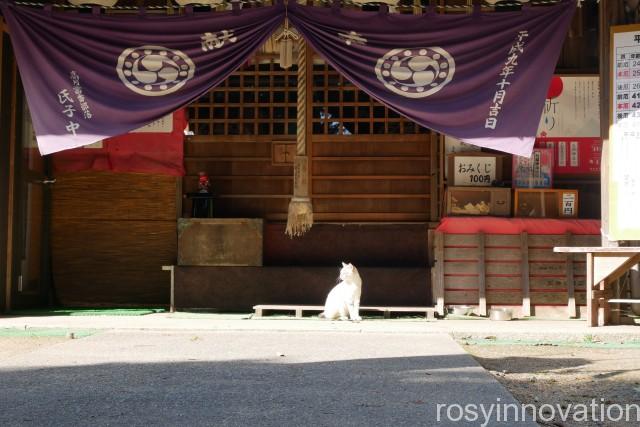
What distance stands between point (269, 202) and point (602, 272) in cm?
467

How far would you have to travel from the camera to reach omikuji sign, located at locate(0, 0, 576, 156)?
9031 millimetres

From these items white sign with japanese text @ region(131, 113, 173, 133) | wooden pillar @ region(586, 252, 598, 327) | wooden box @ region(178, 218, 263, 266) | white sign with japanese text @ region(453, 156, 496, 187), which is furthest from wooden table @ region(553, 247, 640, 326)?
white sign with japanese text @ region(131, 113, 173, 133)

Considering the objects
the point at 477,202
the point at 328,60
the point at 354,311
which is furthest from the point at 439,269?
the point at 328,60

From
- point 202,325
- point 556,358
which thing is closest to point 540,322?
point 556,358

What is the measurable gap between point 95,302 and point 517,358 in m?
6.55

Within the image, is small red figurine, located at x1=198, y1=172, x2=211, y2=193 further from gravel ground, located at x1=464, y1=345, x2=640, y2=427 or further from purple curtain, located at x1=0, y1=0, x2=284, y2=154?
gravel ground, located at x1=464, y1=345, x2=640, y2=427

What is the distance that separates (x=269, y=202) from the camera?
11.3 metres

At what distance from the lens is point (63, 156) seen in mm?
11398

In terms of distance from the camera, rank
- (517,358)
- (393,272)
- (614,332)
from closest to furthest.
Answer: (517,358), (614,332), (393,272)

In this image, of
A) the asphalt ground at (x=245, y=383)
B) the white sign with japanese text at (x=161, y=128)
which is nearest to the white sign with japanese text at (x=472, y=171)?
the asphalt ground at (x=245, y=383)

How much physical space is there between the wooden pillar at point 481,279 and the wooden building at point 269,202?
0.17 meters

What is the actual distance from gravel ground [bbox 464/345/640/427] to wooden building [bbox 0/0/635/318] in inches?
113

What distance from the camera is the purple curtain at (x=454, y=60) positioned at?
900cm

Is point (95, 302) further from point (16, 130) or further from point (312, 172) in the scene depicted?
point (312, 172)
